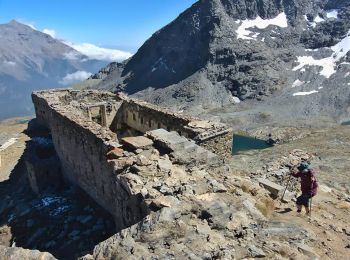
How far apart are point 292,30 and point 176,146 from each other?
12675 centimetres

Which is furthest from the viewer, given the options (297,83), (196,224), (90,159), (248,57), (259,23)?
(259,23)

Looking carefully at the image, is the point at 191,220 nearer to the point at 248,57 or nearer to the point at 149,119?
the point at 149,119

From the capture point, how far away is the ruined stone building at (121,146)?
12.8 m

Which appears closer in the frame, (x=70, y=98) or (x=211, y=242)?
(x=211, y=242)

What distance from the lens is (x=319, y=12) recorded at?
13925cm

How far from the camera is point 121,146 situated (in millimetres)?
15656

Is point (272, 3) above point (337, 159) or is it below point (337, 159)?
above

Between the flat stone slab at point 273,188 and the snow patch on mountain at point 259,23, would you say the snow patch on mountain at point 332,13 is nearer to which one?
the snow patch on mountain at point 259,23

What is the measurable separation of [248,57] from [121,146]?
107m

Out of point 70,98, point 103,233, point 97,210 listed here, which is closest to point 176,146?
point 103,233

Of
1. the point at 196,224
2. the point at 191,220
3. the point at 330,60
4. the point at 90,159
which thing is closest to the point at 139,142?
the point at 90,159

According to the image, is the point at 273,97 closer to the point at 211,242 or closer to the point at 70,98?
the point at 70,98

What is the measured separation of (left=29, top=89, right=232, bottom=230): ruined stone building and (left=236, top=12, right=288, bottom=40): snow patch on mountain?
10610 centimetres

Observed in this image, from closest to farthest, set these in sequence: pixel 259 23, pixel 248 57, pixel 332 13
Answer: pixel 248 57, pixel 259 23, pixel 332 13
